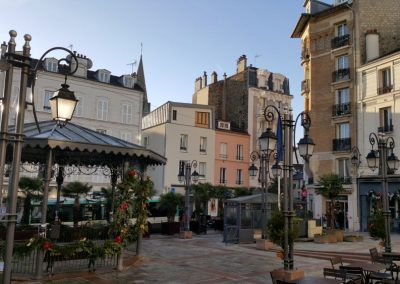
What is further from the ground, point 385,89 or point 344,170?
point 385,89

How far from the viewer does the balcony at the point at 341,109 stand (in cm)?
3138

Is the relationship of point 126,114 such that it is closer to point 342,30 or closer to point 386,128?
point 342,30

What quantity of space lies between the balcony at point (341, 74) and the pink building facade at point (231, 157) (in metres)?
12.6

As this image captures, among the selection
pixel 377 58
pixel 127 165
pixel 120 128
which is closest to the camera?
pixel 127 165

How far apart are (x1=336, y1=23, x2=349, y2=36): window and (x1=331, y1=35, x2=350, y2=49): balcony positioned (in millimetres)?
495

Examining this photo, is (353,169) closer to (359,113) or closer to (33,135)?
(359,113)

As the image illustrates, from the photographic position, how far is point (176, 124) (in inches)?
1533

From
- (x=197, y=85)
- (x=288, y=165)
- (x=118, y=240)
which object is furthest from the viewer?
(x=197, y=85)

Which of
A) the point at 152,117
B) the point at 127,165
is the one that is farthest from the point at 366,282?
the point at 152,117

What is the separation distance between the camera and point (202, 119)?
4059 centimetres

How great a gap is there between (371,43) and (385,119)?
624 centimetres

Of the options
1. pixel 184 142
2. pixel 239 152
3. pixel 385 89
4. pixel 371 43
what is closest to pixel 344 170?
pixel 385 89

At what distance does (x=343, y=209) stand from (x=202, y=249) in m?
17.9

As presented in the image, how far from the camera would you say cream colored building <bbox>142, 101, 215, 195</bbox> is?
38.1 metres
